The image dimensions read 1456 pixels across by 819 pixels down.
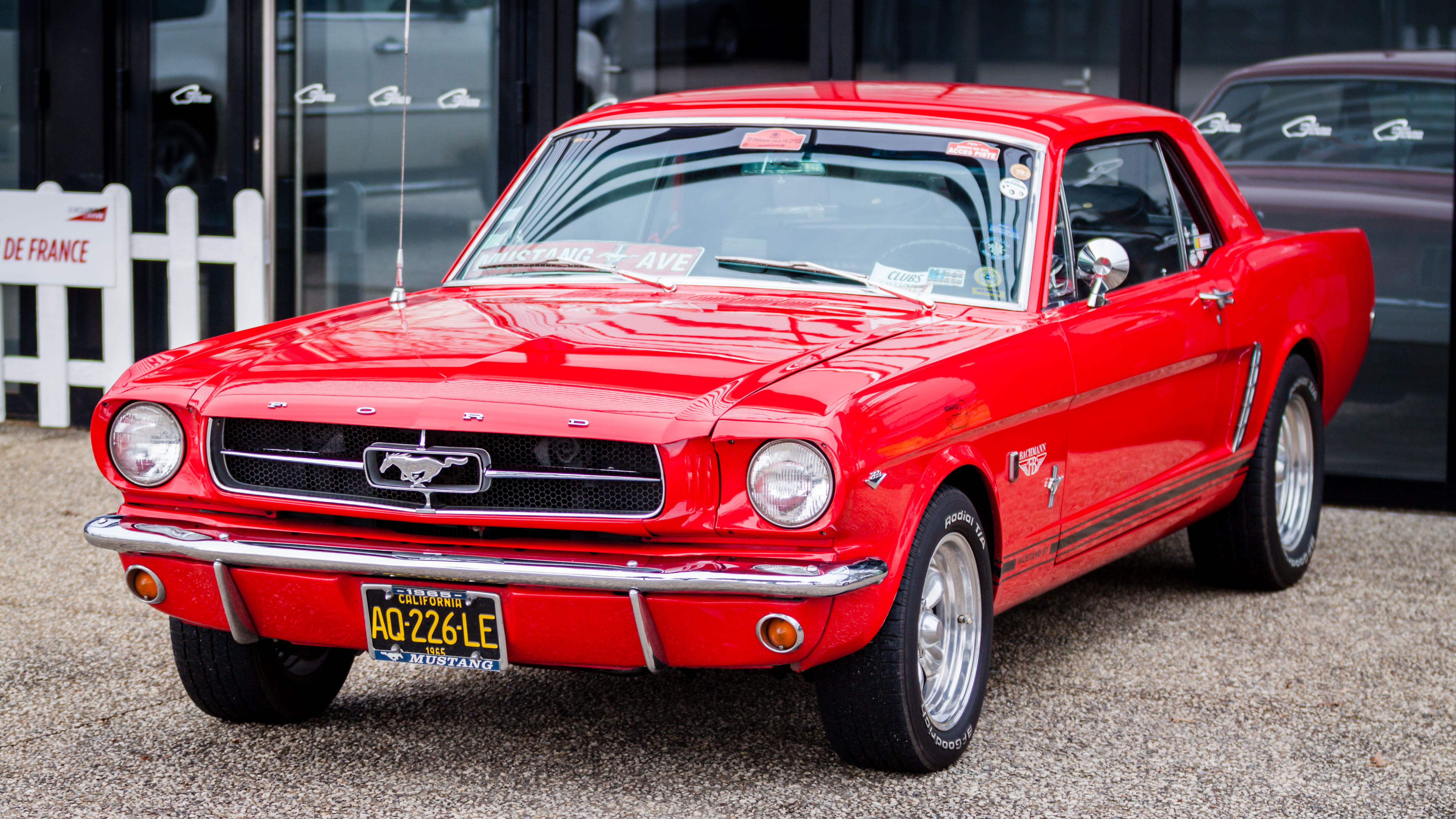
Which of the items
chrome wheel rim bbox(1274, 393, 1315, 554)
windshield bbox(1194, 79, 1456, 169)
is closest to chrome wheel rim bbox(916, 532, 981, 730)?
chrome wheel rim bbox(1274, 393, 1315, 554)

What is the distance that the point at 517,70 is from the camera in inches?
339

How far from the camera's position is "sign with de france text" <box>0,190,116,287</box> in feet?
28.6

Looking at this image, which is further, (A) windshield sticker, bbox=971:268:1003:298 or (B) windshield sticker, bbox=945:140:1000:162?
(B) windshield sticker, bbox=945:140:1000:162

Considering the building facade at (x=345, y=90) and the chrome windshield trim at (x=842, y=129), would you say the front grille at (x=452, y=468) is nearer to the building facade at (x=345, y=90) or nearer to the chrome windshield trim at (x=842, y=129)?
the chrome windshield trim at (x=842, y=129)

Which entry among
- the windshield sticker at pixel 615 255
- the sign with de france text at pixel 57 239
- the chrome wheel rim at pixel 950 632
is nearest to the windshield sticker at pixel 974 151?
the windshield sticker at pixel 615 255

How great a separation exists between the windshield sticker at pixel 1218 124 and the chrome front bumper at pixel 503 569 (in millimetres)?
5021

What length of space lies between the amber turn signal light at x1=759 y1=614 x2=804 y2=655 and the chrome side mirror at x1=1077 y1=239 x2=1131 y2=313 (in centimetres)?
149

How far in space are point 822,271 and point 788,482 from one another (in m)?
1.19

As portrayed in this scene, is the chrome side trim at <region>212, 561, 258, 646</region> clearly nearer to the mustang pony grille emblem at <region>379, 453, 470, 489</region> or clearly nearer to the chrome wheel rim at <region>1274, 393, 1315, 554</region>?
the mustang pony grille emblem at <region>379, 453, 470, 489</region>

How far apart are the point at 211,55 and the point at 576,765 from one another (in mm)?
6325

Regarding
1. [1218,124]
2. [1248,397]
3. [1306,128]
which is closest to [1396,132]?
[1306,128]

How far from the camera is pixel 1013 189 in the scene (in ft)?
14.3

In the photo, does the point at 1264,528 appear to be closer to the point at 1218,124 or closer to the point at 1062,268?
the point at 1062,268

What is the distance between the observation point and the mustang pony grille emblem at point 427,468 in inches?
132
